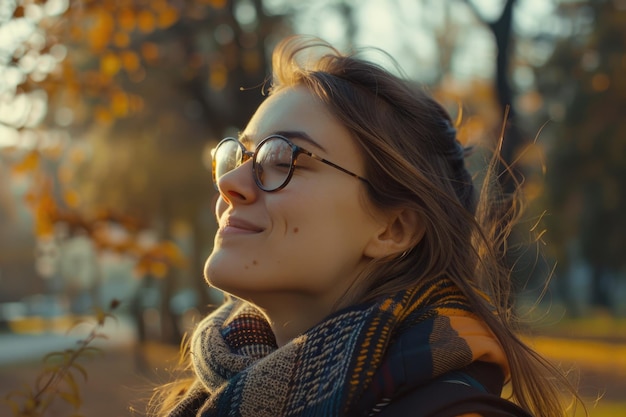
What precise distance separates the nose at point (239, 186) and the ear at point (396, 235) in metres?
0.39

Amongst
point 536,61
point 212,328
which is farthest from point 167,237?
point 212,328

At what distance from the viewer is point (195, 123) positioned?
63.8 feet

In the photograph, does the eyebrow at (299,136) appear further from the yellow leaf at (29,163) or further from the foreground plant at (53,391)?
the yellow leaf at (29,163)

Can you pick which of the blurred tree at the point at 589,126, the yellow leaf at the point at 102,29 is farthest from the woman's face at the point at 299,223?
the blurred tree at the point at 589,126

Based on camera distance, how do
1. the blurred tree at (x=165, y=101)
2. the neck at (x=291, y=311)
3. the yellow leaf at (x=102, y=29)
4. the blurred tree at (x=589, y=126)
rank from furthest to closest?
the blurred tree at (x=589, y=126) < the blurred tree at (x=165, y=101) < the yellow leaf at (x=102, y=29) < the neck at (x=291, y=311)

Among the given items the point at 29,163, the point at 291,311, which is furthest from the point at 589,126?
the point at 291,311

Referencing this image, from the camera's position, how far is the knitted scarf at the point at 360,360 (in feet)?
6.66

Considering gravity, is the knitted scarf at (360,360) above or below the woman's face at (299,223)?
below

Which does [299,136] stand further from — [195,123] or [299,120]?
[195,123]

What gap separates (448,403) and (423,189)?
2.57ft

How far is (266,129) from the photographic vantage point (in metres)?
2.57

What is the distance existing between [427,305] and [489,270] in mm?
507

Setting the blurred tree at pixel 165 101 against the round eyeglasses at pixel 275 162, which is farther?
the blurred tree at pixel 165 101

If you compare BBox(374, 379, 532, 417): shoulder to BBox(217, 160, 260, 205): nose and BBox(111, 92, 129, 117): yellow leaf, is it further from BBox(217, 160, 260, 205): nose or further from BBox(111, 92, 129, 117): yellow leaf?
BBox(111, 92, 129, 117): yellow leaf
